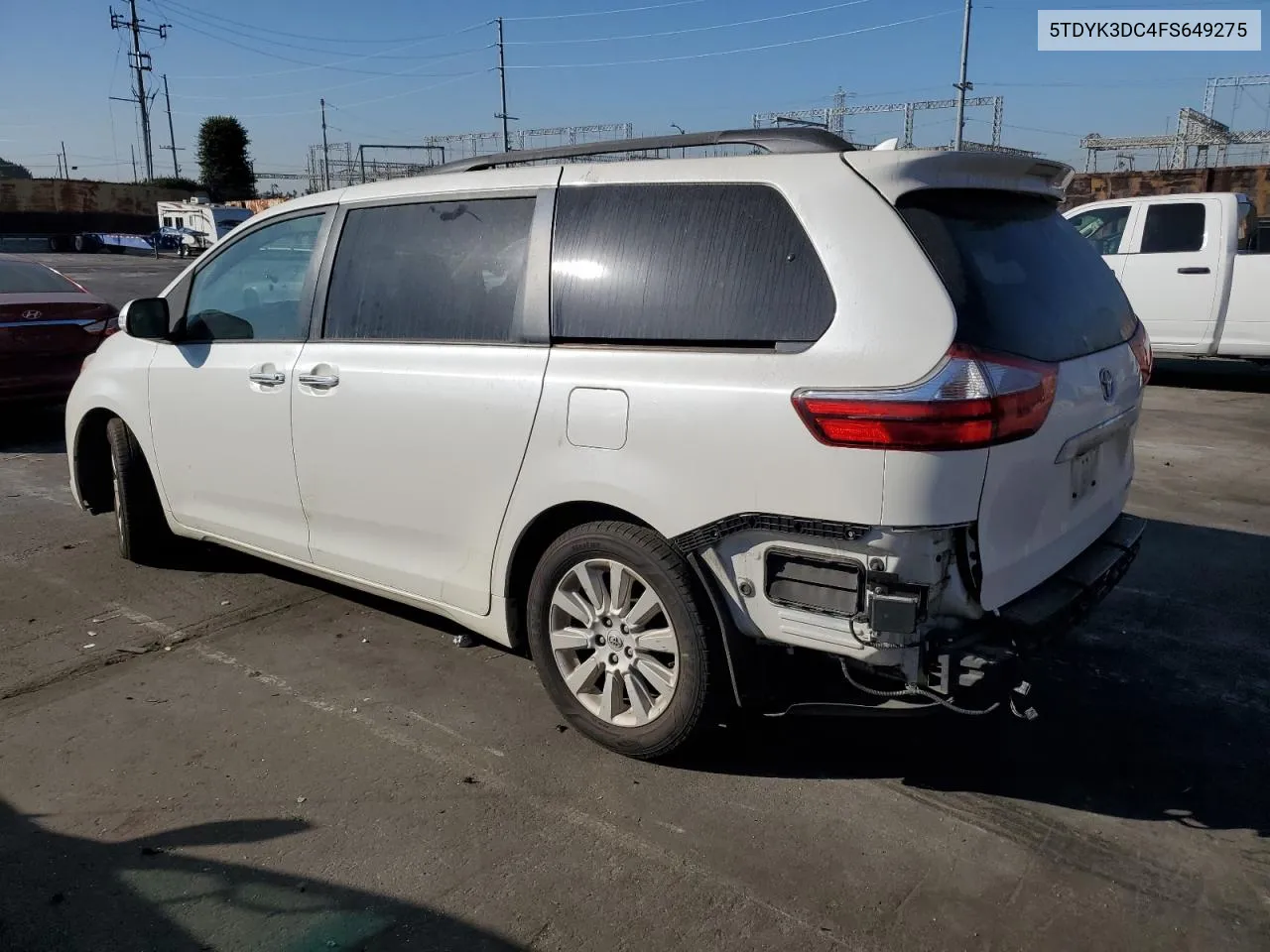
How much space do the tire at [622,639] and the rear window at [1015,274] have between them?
3.80ft

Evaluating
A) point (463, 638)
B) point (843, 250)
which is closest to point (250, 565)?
point (463, 638)

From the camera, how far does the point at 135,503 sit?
522 cm

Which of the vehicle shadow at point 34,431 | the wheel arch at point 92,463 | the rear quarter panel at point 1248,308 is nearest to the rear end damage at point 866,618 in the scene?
the wheel arch at point 92,463

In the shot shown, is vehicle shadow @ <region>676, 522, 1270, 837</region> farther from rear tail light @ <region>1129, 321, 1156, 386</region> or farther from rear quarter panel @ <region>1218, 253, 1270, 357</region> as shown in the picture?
rear quarter panel @ <region>1218, 253, 1270, 357</region>

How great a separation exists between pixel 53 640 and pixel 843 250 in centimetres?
384

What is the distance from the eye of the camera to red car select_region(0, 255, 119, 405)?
842cm

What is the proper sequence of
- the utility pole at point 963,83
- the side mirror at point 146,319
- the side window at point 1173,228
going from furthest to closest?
1. the utility pole at point 963,83
2. the side window at point 1173,228
3. the side mirror at point 146,319

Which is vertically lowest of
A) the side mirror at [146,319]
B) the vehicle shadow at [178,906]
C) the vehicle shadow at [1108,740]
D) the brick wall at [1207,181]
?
the vehicle shadow at [178,906]

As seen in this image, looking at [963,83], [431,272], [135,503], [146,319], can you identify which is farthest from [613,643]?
[963,83]

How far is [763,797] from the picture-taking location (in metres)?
3.17

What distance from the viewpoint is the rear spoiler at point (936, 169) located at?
9.41ft

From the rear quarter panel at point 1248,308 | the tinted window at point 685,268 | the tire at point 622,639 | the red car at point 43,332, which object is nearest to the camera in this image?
the tinted window at point 685,268

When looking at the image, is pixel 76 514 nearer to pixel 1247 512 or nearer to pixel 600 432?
pixel 600 432

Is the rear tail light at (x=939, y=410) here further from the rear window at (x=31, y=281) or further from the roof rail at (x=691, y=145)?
the rear window at (x=31, y=281)
